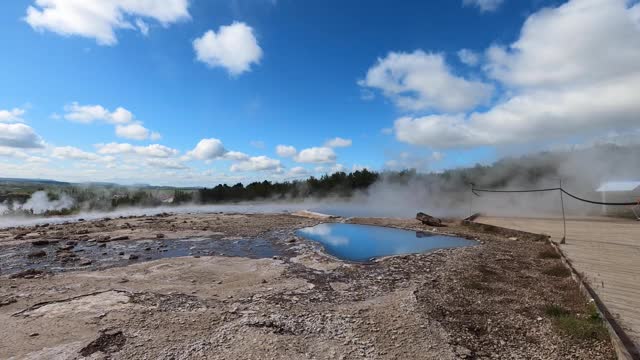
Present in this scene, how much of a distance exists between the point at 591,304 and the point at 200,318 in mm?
7200

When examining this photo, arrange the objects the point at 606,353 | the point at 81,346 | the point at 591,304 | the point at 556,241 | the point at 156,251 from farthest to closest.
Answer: the point at 156,251, the point at 556,241, the point at 591,304, the point at 81,346, the point at 606,353

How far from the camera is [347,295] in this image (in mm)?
8781

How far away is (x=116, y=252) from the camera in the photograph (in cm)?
1452

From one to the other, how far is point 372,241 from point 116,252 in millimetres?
10488

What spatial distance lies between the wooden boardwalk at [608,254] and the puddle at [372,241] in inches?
152

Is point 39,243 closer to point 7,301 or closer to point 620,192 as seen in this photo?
point 7,301

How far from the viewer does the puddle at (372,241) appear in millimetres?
14622

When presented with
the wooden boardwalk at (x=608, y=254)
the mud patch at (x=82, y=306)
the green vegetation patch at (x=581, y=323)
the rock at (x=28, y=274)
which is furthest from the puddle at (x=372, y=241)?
the rock at (x=28, y=274)

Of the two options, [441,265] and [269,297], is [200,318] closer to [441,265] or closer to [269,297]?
[269,297]

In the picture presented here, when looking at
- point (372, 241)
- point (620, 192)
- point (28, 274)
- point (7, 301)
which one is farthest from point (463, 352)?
point (620, 192)

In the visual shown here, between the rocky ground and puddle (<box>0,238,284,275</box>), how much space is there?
0.53ft

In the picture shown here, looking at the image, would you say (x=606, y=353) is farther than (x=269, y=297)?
No

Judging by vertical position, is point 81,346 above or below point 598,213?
below

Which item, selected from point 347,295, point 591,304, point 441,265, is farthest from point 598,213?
point 347,295
